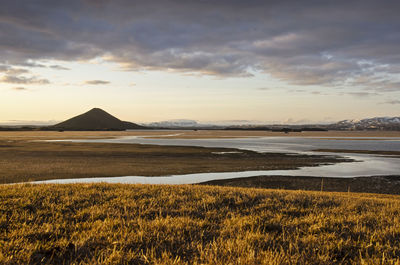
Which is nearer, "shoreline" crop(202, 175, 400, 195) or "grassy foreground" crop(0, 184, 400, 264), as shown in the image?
"grassy foreground" crop(0, 184, 400, 264)

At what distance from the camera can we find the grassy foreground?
4781mm

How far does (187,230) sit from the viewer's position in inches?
241

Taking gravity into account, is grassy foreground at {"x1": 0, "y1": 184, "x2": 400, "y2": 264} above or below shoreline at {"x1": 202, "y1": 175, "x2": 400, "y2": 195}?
above

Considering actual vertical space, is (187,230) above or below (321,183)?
above

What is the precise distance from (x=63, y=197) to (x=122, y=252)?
195 inches

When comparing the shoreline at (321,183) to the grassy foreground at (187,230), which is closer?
the grassy foreground at (187,230)

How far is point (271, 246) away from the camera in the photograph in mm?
5414

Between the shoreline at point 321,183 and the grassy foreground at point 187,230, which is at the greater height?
the grassy foreground at point 187,230

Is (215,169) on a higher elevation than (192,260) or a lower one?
lower

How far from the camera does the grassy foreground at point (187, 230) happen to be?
15.7 ft

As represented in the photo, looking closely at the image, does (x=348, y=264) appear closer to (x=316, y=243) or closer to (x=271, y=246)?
(x=316, y=243)

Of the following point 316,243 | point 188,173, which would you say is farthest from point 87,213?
point 188,173

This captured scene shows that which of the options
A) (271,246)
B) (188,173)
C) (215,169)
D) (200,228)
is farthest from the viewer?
(215,169)

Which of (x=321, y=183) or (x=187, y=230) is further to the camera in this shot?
(x=321, y=183)
